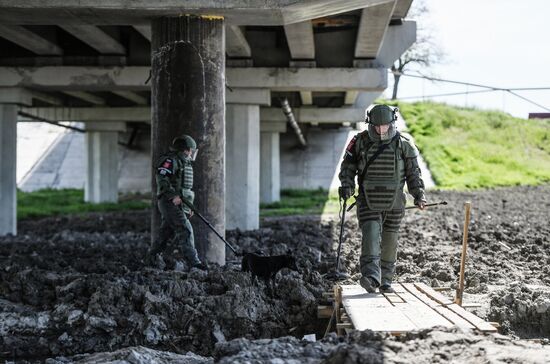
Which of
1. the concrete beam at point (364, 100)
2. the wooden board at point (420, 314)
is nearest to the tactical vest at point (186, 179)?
the wooden board at point (420, 314)

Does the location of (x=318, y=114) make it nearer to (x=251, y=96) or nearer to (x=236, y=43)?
(x=251, y=96)

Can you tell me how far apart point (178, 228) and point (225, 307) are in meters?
3.37

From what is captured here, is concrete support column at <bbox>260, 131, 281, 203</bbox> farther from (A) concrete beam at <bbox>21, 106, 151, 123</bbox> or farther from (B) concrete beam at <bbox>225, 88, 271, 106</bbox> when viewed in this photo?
(B) concrete beam at <bbox>225, 88, 271, 106</bbox>

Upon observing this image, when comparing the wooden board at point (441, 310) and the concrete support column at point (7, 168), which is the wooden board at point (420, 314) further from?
the concrete support column at point (7, 168)

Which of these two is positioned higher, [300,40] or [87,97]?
[300,40]

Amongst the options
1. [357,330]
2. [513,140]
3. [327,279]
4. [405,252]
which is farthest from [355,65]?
[513,140]

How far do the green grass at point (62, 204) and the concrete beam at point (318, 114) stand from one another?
567 centimetres

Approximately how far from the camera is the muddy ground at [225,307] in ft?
21.2

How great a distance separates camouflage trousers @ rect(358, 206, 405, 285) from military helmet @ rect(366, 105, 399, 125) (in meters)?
0.93

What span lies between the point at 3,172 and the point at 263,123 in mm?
15801

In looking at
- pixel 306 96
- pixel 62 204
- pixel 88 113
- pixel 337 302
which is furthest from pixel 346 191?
pixel 62 204

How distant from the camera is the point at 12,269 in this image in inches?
452

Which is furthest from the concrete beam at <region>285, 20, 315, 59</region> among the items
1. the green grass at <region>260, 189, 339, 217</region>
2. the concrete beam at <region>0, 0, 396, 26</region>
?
the green grass at <region>260, 189, 339, 217</region>

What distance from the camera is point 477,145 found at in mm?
51688
